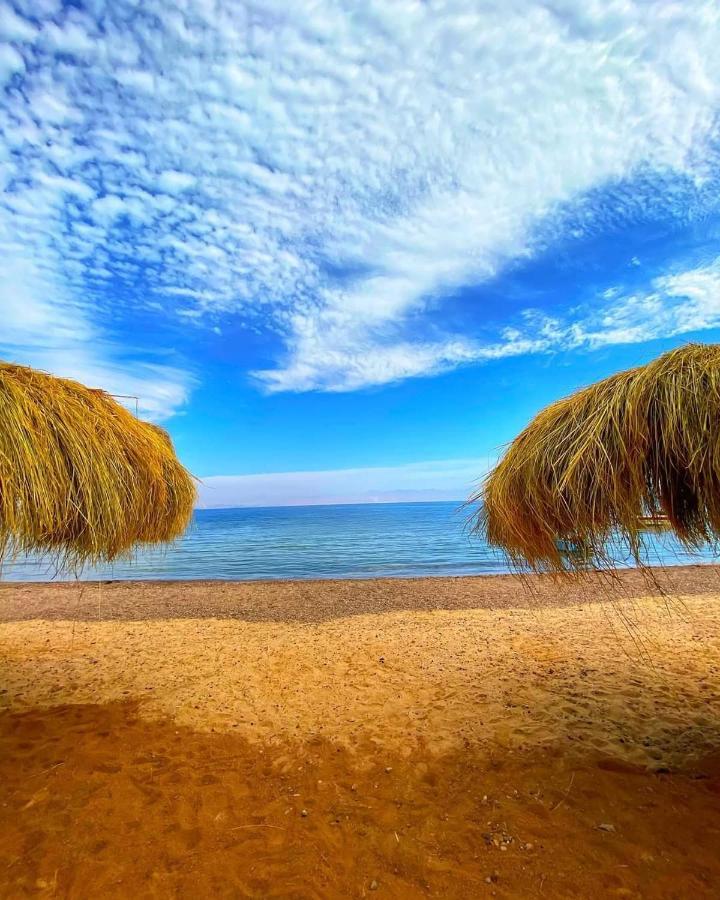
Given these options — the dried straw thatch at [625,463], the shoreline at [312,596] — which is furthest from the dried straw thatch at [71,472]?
the shoreline at [312,596]

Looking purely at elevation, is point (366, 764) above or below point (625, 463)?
below

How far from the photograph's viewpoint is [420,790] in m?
3.02

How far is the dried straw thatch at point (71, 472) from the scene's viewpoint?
105 inches

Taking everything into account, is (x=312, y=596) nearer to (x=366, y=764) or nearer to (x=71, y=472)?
(x=366, y=764)

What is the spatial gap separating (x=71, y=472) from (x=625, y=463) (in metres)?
3.13

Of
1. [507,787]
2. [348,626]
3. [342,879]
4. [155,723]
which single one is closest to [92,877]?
[342,879]

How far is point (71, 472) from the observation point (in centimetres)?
297

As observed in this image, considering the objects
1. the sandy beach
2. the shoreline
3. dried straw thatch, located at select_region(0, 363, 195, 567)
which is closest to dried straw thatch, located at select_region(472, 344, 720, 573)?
the sandy beach

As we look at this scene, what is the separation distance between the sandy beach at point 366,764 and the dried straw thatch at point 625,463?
0.65 meters

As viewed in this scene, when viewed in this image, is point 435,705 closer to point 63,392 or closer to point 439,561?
point 63,392

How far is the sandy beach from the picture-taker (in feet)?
7.72

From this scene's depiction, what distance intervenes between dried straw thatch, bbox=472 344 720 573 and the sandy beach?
0.65 m

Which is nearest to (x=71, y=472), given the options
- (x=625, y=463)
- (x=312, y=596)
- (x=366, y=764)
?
(x=366, y=764)

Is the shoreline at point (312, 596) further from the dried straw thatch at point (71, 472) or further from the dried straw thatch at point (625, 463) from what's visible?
the dried straw thatch at point (625, 463)
